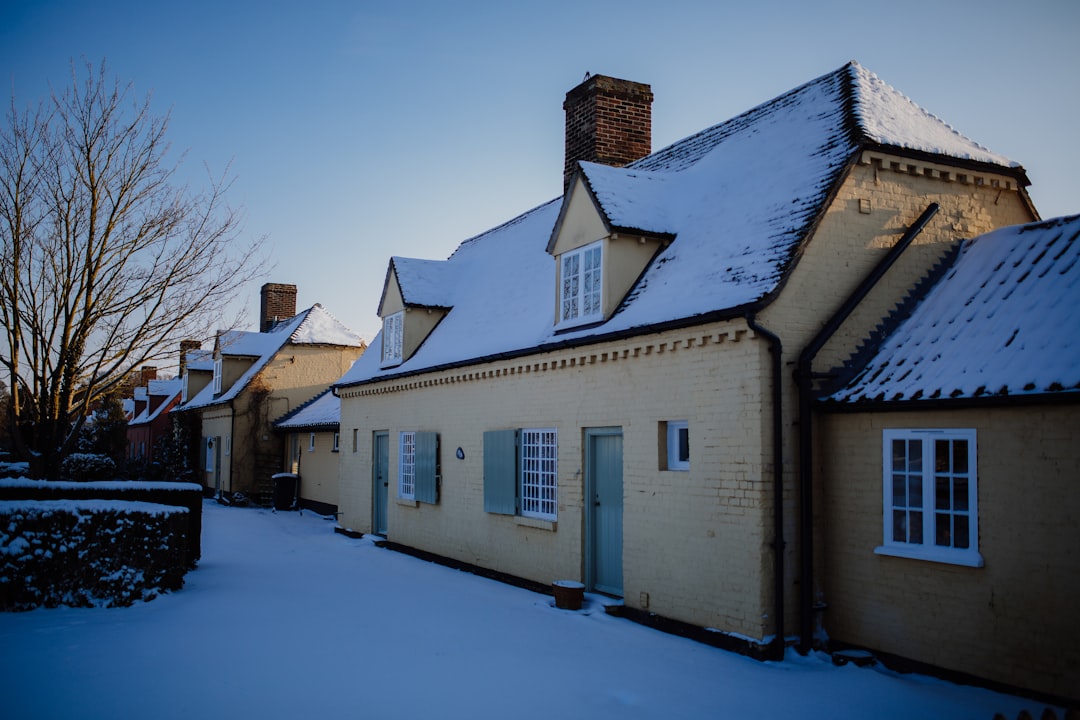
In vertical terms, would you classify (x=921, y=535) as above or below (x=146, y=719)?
above

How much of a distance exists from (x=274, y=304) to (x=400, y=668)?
31914 millimetres

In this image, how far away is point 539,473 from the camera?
1323 centimetres

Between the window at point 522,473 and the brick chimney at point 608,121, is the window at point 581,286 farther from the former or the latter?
the brick chimney at point 608,121

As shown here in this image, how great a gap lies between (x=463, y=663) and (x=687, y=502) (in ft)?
10.8

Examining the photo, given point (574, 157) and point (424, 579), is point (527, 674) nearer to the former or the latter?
point (424, 579)

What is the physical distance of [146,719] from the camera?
664cm

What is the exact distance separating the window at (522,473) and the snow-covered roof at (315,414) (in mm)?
12150

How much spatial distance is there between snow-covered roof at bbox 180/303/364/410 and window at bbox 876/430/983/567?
25753 mm

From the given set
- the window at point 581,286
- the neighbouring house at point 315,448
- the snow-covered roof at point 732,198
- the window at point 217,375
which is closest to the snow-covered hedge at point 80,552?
the snow-covered roof at point 732,198

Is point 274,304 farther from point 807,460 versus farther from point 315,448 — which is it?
point 807,460

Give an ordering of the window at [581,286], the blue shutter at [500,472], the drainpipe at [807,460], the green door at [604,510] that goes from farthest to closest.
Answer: the blue shutter at [500,472]
the window at [581,286]
the green door at [604,510]
the drainpipe at [807,460]

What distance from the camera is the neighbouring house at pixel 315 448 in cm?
2597

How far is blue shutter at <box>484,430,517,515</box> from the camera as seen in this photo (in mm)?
13578

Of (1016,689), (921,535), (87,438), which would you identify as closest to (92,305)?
(921,535)
